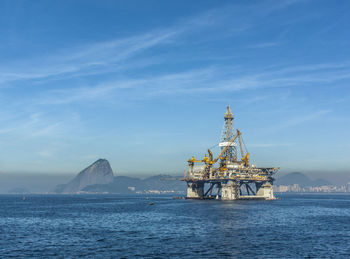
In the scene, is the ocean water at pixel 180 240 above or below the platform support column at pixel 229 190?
below

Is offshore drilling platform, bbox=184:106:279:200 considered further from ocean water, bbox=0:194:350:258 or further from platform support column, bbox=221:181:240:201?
ocean water, bbox=0:194:350:258

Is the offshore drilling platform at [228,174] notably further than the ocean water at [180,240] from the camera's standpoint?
Yes

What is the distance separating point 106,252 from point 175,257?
10382 millimetres

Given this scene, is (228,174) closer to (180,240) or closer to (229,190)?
(229,190)

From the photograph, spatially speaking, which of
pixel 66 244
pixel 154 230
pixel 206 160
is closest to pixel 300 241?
pixel 154 230

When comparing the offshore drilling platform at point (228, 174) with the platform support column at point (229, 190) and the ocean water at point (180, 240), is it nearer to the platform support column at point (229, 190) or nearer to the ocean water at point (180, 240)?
the platform support column at point (229, 190)

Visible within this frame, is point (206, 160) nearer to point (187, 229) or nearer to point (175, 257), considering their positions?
point (187, 229)

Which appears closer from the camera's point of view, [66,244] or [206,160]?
[66,244]

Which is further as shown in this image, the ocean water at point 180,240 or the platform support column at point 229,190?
the platform support column at point 229,190

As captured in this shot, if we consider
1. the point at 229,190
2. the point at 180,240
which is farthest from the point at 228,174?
the point at 180,240

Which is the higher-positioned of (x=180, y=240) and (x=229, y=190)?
(x=229, y=190)

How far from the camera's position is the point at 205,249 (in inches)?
2146

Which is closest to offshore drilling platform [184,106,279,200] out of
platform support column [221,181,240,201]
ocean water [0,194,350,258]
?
platform support column [221,181,240,201]

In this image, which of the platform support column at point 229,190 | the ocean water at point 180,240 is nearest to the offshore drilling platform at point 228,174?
the platform support column at point 229,190
